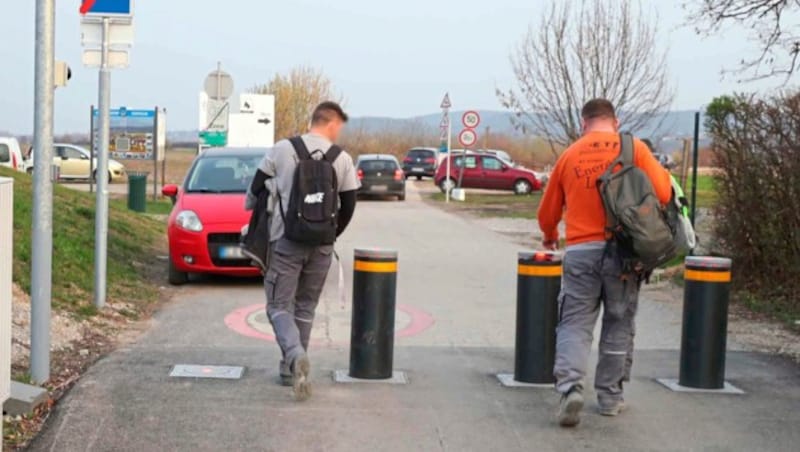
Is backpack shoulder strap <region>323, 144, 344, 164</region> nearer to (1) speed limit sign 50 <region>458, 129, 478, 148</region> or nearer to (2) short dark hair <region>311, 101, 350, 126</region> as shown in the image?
(2) short dark hair <region>311, 101, 350, 126</region>

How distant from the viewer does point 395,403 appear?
6695 mm

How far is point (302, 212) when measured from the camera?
6668 mm

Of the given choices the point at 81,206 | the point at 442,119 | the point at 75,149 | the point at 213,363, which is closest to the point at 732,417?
the point at 213,363

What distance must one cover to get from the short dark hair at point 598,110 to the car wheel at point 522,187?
3241cm

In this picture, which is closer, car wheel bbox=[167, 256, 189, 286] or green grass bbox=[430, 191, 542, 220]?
car wheel bbox=[167, 256, 189, 286]

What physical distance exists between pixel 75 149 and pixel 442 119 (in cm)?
1408

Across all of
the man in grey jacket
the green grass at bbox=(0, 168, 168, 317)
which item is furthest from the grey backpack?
the green grass at bbox=(0, 168, 168, 317)

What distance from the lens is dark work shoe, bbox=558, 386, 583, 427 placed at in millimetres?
6094

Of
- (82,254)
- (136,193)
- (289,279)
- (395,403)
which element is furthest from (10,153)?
(395,403)

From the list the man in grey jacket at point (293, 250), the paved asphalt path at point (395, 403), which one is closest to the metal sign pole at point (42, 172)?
the paved asphalt path at point (395, 403)

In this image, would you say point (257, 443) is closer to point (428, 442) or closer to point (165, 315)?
point (428, 442)

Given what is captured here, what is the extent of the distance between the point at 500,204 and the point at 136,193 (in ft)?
42.1

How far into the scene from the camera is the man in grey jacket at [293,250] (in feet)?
22.3

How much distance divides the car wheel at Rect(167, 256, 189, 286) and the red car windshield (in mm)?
1117
